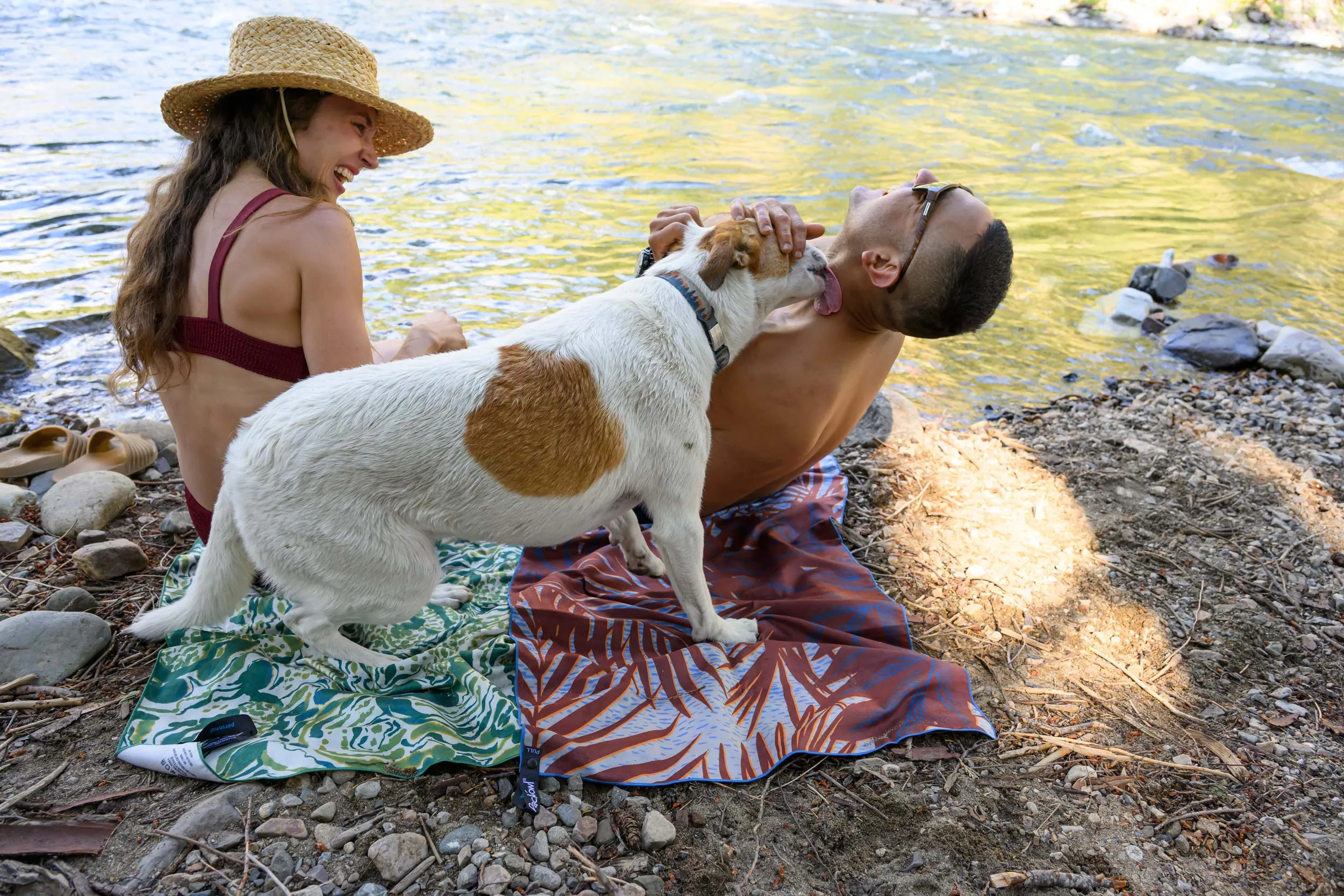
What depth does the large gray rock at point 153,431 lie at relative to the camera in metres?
4.88

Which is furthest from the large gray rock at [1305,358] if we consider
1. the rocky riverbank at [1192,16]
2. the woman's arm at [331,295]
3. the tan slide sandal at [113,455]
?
the rocky riverbank at [1192,16]

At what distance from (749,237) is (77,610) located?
10.0ft

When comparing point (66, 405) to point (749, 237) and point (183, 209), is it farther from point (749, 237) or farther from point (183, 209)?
point (749, 237)

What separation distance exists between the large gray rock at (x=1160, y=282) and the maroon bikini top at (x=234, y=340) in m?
8.38

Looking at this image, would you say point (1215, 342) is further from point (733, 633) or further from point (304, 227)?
→ point (304, 227)

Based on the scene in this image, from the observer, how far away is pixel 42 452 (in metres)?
4.59

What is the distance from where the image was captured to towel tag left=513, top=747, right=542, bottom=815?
2598 millimetres

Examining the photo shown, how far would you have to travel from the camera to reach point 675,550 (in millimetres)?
3143

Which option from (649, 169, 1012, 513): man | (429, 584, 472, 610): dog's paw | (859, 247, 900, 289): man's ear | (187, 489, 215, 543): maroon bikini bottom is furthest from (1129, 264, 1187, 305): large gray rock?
(187, 489, 215, 543): maroon bikini bottom

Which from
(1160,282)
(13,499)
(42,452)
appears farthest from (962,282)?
(1160,282)

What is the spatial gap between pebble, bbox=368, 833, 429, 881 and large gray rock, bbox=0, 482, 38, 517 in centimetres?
292

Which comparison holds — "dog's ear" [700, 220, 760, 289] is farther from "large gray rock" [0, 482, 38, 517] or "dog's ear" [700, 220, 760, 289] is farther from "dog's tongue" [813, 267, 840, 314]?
"large gray rock" [0, 482, 38, 517]

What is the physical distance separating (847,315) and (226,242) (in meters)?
2.38

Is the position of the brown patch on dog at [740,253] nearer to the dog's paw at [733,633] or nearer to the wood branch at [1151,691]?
the dog's paw at [733,633]
